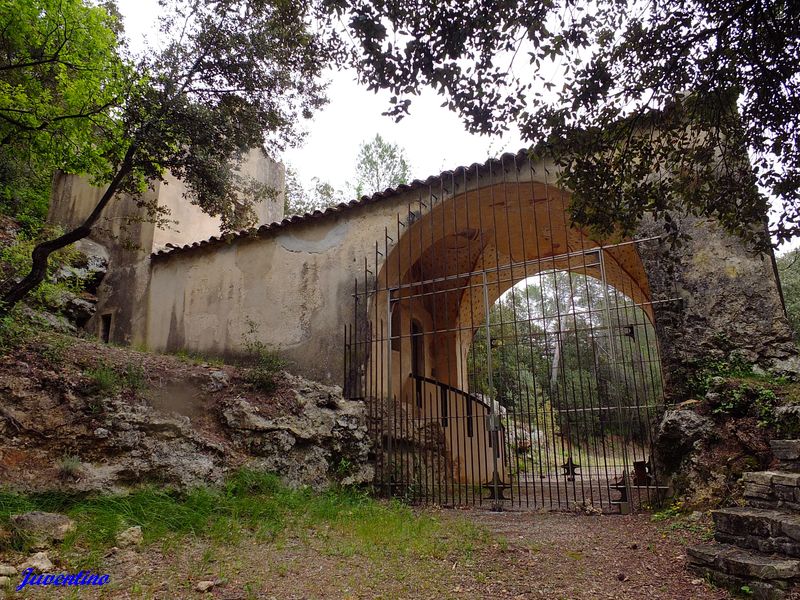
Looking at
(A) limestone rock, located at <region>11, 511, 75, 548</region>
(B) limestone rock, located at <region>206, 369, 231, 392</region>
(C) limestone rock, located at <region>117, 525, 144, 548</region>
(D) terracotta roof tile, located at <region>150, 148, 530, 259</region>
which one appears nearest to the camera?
(A) limestone rock, located at <region>11, 511, 75, 548</region>

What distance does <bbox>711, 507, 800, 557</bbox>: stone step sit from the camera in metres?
3.51

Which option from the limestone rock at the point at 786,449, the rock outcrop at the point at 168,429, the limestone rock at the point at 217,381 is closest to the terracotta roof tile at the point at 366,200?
the limestone rock at the point at 217,381

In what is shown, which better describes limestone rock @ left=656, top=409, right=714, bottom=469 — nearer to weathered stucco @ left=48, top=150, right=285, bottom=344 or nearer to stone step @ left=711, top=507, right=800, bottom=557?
stone step @ left=711, top=507, right=800, bottom=557

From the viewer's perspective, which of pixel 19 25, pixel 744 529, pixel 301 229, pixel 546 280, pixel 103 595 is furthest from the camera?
pixel 546 280

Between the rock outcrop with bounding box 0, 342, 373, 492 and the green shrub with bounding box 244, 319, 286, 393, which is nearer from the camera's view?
the rock outcrop with bounding box 0, 342, 373, 492

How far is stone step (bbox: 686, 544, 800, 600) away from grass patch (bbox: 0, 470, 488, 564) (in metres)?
1.78

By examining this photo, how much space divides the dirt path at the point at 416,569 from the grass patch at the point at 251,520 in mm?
89

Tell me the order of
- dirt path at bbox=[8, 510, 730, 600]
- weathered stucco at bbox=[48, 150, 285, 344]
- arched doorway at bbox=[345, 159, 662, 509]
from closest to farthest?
dirt path at bbox=[8, 510, 730, 600] → arched doorway at bbox=[345, 159, 662, 509] → weathered stucco at bbox=[48, 150, 285, 344]

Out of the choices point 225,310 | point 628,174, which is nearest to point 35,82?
point 225,310

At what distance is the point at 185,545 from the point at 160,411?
2.08m

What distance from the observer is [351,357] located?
836 cm

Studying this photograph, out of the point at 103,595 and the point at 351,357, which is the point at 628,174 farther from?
the point at 351,357

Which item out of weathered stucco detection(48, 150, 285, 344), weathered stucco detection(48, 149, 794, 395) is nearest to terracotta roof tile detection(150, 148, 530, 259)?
weathered stucco detection(48, 149, 794, 395)

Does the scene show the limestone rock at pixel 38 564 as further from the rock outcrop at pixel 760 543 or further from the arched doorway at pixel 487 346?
the rock outcrop at pixel 760 543
